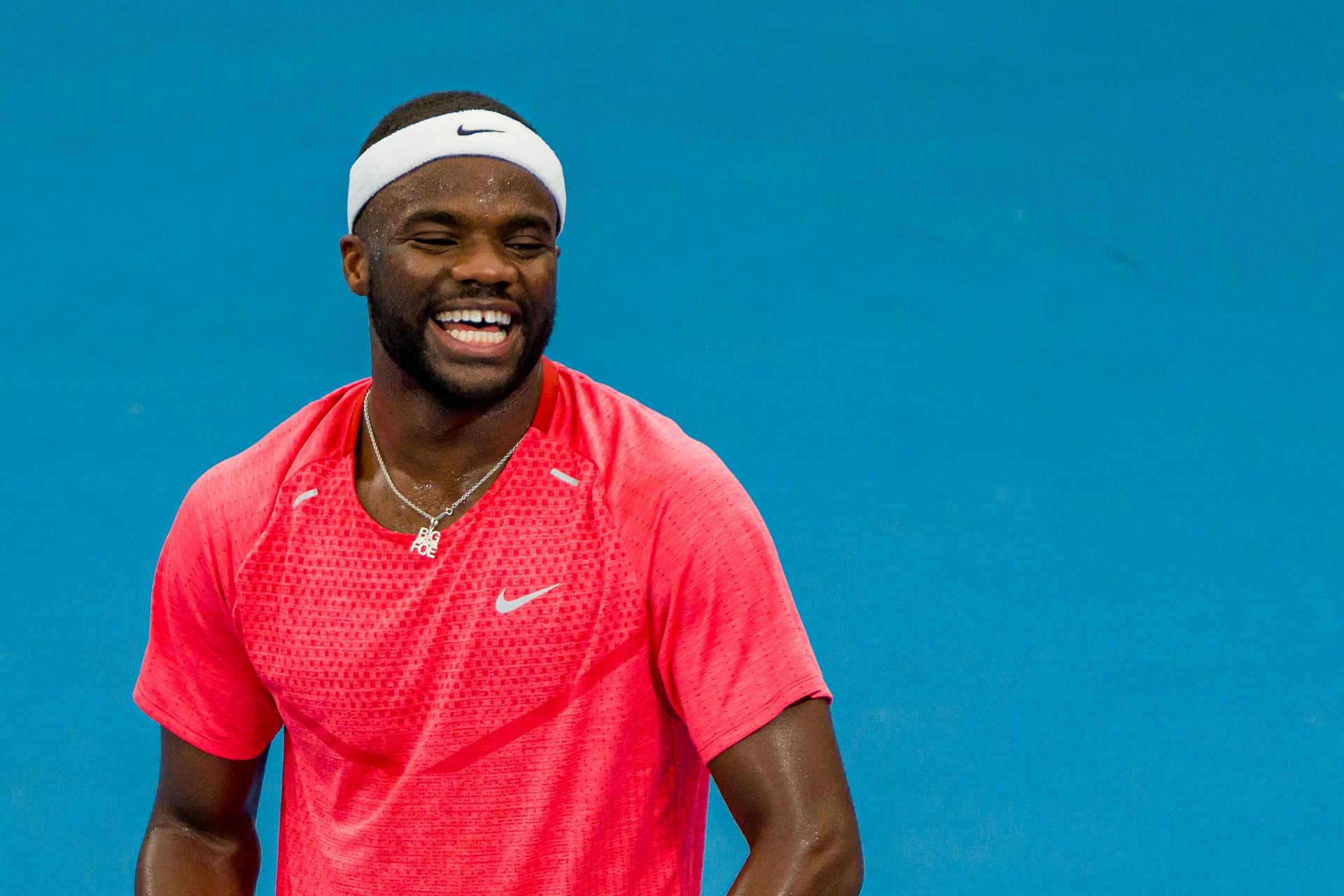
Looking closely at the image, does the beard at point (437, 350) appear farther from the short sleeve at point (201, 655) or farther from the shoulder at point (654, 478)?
the short sleeve at point (201, 655)

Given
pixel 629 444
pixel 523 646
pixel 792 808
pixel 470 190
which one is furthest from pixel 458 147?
pixel 792 808

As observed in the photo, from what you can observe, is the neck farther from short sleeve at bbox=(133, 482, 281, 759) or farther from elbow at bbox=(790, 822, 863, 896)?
elbow at bbox=(790, 822, 863, 896)

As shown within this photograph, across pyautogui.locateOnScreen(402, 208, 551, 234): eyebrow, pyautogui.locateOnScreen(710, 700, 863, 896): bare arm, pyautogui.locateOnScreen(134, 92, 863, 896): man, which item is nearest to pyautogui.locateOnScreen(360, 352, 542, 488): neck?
pyautogui.locateOnScreen(134, 92, 863, 896): man

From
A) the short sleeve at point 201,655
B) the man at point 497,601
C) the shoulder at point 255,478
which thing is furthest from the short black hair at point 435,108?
the short sleeve at point 201,655

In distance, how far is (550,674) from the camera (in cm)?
137

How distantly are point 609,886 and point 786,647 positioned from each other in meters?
0.25

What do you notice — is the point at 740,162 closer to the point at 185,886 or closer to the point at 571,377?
the point at 571,377

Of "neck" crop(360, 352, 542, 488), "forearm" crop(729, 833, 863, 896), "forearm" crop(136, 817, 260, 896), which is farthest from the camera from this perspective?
"forearm" crop(136, 817, 260, 896)

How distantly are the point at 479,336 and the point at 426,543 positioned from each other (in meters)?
0.17

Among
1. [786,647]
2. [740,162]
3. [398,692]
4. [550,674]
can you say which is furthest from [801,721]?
[740,162]

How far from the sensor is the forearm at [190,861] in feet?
5.04

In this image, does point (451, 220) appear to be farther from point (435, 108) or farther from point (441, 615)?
point (441, 615)

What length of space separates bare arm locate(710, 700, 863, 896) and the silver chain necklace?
28cm

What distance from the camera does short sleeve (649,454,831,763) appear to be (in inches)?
52.3
